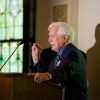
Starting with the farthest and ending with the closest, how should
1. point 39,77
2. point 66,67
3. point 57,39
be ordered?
1. point 57,39
2. point 66,67
3. point 39,77

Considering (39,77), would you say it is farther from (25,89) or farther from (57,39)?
(57,39)

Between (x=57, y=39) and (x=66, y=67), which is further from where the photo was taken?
A: (x=57, y=39)

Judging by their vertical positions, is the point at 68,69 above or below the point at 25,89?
above

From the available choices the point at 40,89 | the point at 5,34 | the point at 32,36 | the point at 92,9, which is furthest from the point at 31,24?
the point at 40,89

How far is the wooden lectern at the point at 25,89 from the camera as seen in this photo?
7.43 feet

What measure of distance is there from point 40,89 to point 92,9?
156 centimetres

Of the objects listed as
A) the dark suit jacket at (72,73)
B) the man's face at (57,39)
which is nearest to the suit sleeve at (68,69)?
the dark suit jacket at (72,73)

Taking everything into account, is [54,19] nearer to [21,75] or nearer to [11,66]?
[11,66]

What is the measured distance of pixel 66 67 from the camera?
2.47m

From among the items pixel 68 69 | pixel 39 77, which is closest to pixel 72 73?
pixel 68 69

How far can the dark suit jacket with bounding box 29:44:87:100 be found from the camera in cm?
246

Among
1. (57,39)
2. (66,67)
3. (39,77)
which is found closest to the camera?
(39,77)

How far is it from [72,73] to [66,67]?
0.08 meters

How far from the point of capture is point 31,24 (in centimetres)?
→ 428
